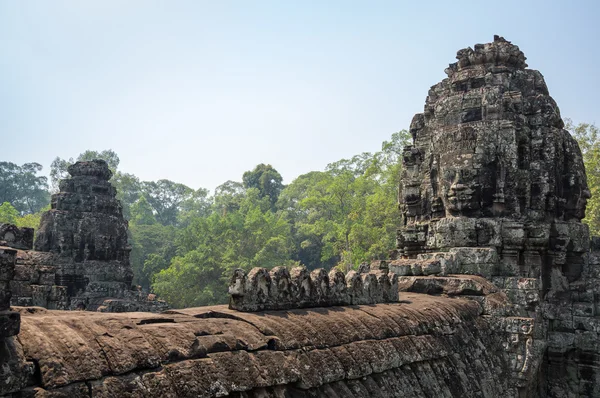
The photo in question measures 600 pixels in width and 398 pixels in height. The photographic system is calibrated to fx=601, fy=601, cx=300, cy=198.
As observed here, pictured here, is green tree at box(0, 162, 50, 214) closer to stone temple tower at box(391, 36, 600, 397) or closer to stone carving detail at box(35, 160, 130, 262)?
stone carving detail at box(35, 160, 130, 262)

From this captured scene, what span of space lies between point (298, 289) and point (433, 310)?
213 centimetres

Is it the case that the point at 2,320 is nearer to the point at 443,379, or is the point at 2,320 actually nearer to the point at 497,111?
the point at 443,379

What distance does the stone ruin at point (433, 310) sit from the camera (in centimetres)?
335

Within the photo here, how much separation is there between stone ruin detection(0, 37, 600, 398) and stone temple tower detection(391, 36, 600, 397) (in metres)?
0.02

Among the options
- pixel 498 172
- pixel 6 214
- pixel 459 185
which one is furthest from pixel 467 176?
pixel 6 214

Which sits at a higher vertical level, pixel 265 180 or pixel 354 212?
pixel 265 180

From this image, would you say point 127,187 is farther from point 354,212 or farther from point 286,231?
point 354,212

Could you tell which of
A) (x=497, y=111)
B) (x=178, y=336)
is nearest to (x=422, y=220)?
(x=497, y=111)

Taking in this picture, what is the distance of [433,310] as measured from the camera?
22.5 ft

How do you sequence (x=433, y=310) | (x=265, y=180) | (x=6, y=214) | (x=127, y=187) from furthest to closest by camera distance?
(x=127, y=187) < (x=265, y=180) < (x=6, y=214) < (x=433, y=310)

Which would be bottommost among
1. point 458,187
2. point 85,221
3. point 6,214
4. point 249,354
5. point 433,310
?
point 249,354

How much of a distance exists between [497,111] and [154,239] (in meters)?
46.9

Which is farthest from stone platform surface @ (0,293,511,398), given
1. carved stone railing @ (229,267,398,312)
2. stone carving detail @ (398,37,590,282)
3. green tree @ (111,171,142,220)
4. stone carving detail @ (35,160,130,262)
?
green tree @ (111,171,142,220)

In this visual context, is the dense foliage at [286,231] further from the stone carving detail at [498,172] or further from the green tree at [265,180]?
the stone carving detail at [498,172]
